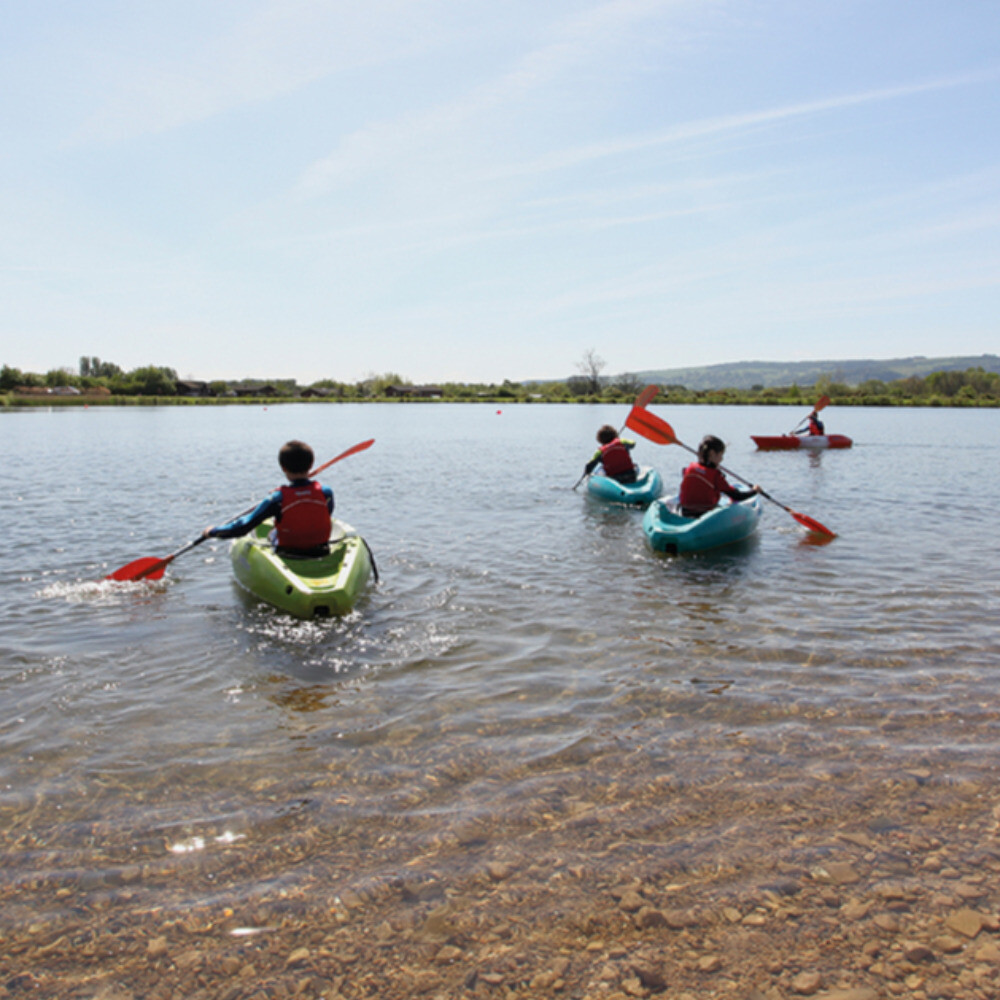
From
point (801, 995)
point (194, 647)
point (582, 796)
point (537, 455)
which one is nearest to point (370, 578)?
point (194, 647)

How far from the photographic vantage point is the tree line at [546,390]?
88.1 metres

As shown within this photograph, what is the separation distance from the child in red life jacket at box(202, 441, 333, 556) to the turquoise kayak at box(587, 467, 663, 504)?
7.12 meters

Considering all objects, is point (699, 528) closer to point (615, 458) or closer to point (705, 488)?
point (705, 488)

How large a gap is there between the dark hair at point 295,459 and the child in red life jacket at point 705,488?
16.9ft

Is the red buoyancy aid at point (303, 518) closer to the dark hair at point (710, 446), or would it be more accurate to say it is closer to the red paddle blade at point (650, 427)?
the dark hair at point (710, 446)

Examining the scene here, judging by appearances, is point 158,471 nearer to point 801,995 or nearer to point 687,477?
point 687,477

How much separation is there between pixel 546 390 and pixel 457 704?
12425 cm

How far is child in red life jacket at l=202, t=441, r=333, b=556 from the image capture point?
728 centimetres

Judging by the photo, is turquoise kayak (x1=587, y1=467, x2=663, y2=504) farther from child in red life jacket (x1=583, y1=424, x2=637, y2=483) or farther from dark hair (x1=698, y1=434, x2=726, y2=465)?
dark hair (x1=698, y1=434, x2=726, y2=465)

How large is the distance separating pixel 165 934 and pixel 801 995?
7.68ft

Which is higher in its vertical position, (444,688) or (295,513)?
(295,513)

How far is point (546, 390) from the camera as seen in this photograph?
127125mm

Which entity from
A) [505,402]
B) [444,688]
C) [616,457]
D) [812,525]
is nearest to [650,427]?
[616,457]

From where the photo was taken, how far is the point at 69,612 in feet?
23.8
